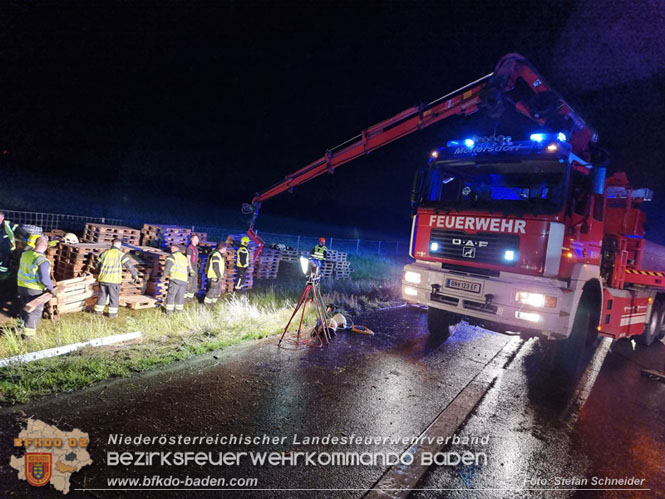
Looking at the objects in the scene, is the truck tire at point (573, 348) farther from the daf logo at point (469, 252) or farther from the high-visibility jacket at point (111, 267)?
the high-visibility jacket at point (111, 267)

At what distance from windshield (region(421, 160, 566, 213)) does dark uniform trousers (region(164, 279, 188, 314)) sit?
5.22 meters

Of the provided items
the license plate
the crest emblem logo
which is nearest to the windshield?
the license plate

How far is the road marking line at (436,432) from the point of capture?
302cm

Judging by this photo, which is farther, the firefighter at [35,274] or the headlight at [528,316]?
the firefighter at [35,274]

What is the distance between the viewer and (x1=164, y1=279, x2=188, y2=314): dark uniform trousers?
7567 mm

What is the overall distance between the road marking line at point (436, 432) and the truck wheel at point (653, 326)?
4605 millimetres

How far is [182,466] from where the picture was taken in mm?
3062

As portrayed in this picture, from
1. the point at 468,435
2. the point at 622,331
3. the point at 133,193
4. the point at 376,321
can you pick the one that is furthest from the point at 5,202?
the point at 622,331

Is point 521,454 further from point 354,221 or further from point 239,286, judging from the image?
point 354,221

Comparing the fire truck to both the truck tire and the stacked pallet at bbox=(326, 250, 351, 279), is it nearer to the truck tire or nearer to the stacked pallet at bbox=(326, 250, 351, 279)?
the truck tire

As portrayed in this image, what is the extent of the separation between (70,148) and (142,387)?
47376 millimetres

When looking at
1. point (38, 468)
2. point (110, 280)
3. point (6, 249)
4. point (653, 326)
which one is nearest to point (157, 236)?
point (6, 249)

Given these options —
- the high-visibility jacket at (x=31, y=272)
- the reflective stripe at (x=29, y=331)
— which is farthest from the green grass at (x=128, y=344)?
the high-visibility jacket at (x=31, y=272)

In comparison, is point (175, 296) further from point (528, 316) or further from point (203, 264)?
point (528, 316)
